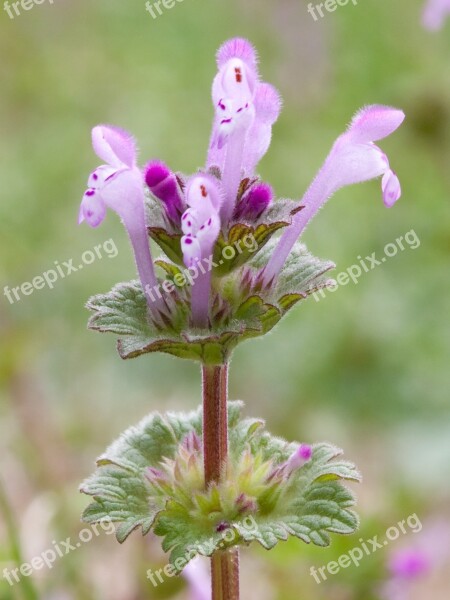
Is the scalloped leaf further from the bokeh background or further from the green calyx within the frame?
the bokeh background

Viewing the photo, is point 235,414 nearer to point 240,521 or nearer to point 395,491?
point 240,521

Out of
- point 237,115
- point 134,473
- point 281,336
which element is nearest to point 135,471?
point 134,473

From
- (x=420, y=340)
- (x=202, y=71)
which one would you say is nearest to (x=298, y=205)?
(x=420, y=340)

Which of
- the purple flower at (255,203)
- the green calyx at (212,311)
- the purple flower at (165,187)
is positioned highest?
the purple flower at (165,187)

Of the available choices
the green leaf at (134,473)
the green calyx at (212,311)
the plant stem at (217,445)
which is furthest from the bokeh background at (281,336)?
the green calyx at (212,311)

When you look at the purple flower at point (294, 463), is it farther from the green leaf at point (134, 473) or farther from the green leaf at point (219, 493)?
the green leaf at point (134, 473)

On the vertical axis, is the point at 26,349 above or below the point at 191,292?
above

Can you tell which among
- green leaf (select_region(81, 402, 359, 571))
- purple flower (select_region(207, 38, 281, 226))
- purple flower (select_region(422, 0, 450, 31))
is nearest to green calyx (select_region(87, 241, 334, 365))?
purple flower (select_region(207, 38, 281, 226))
